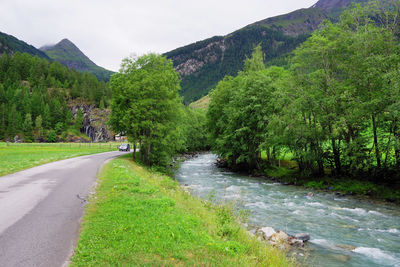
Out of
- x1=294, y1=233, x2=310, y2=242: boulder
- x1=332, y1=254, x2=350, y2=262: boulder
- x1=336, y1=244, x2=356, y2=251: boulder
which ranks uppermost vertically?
x1=294, y1=233, x2=310, y2=242: boulder

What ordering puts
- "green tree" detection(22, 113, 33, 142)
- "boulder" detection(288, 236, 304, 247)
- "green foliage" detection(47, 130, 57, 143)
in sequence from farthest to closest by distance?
"green foliage" detection(47, 130, 57, 143), "green tree" detection(22, 113, 33, 142), "boulder" detection(288, 236, 304, 247)

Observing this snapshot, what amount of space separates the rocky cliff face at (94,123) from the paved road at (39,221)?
5160 inches

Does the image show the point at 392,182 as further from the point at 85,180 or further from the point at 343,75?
the point at 85,180

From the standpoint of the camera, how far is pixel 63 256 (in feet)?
19.2

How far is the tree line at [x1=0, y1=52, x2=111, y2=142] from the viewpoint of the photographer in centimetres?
11562

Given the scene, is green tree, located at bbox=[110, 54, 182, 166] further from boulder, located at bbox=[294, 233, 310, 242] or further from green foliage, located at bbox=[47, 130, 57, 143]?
green foliage, located at bbox=[47, 130, 57, 143]

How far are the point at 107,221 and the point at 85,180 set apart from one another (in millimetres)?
9614

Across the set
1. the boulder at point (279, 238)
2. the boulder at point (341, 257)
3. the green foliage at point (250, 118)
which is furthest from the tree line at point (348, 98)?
the boulder at point (279, 238)

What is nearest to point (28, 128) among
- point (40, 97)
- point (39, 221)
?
point (40, 97)

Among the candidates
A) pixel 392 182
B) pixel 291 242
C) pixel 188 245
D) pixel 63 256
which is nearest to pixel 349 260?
pixel 291 242

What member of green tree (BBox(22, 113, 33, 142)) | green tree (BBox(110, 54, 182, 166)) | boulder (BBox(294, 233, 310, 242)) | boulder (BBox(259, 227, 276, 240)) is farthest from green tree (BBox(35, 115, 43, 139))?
boulder (BBox(294, 233, 310, 242))

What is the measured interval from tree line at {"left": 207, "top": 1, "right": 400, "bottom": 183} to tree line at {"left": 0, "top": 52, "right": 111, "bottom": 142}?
125m

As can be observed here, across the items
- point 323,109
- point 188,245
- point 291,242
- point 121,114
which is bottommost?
point 291,242

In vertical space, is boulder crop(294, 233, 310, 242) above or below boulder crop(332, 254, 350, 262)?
above
